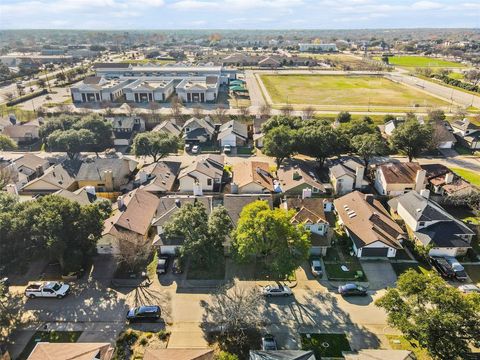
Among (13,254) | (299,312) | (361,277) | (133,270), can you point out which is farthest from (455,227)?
(13,254)

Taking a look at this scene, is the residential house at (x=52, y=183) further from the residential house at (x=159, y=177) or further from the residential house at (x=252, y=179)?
the residential house at (x=252, y=179)

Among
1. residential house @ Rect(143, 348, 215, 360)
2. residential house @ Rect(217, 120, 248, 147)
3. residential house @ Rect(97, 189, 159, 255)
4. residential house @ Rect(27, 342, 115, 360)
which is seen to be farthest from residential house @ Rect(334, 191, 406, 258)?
residential house @ Rect(217, 120, 248, 147)

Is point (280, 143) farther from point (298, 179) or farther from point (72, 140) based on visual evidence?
point (72, 140)

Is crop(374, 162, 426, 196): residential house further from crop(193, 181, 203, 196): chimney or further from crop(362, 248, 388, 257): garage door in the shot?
crop(193, 181, 203, 196): chimney

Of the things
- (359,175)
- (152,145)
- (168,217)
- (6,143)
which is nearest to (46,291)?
(168,217)

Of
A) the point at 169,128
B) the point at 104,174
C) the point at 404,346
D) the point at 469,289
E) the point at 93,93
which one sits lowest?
the point at 404,346

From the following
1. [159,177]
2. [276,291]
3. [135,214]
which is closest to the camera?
[276,291]

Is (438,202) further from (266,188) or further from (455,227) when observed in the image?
(266,188)
